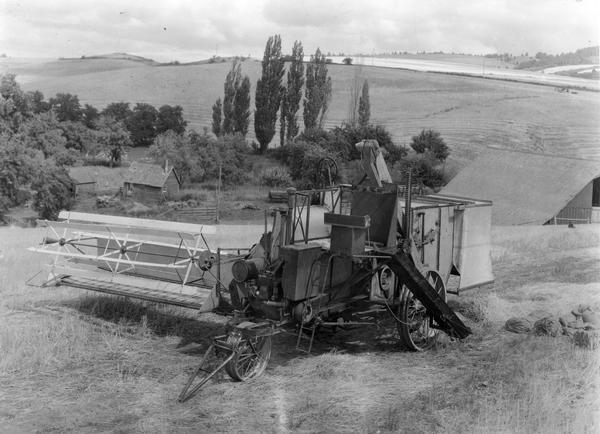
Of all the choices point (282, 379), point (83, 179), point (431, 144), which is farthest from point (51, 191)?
point (282, 379)

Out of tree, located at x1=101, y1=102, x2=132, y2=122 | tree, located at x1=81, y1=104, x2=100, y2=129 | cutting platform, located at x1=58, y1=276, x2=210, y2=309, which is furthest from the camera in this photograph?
tree, located at x1=81, y1=104, x2=100, y2=129

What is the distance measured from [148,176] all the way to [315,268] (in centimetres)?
5207

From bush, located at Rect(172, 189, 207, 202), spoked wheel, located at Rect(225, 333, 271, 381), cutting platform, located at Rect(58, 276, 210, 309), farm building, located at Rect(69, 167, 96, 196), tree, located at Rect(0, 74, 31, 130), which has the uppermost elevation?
tree, located at Rect(0, 74, 31, 130)

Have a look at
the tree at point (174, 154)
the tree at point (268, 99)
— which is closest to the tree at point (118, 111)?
the tree at point (174, 154)

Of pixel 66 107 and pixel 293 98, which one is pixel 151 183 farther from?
pixel 66 107

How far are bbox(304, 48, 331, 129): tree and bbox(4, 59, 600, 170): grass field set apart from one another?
10.3 ft

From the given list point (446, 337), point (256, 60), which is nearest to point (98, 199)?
point (256, 60)

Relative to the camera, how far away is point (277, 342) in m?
10.1

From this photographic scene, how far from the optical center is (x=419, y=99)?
81.0m

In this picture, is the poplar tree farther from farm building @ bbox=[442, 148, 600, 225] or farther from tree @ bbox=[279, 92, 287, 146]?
farm building @ bbox=[442, 148, 600, 225]

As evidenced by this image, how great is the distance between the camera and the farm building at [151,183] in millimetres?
56781

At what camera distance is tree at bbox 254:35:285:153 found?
7200 centimetres

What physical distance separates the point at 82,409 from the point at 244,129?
6999cm

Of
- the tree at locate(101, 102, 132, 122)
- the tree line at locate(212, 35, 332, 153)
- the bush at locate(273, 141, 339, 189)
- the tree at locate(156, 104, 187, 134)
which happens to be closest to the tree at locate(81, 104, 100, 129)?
the tree at locate(101, 102, 132, 122)
